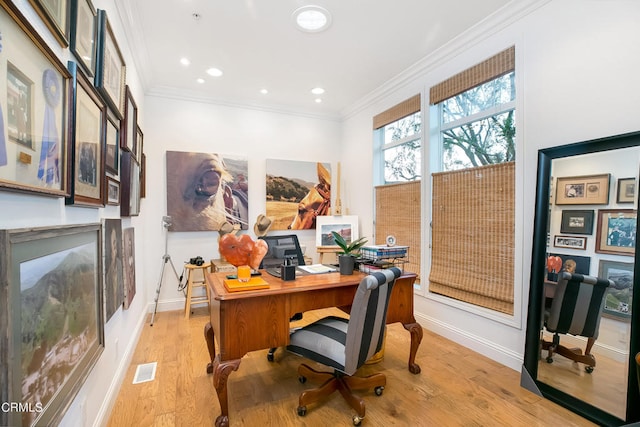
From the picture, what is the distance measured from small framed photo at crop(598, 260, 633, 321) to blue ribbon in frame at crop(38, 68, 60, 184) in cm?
292

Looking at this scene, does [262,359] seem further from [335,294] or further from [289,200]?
[289,200]

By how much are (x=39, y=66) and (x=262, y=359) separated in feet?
8.19

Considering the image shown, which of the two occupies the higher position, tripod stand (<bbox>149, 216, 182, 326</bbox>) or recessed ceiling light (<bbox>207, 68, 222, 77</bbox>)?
recessed ceiling light (<bbox>207, 68, 222, 77</bbox>)

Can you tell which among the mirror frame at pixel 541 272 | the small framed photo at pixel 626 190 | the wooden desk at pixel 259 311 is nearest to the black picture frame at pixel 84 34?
the wooden desk at pixel 259 311

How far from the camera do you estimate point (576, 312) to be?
1.99 meters

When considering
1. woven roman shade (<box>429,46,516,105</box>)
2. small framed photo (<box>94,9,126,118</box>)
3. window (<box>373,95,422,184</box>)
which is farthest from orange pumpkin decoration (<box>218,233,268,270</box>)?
woven roman shade (<box>429,46,516,105</box>)

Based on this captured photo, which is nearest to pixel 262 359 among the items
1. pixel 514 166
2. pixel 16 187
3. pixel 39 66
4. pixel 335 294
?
pixel 335 294

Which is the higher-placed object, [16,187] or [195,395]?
[16,187]

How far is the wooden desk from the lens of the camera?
1.72 m

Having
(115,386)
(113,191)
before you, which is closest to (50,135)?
(113,191)

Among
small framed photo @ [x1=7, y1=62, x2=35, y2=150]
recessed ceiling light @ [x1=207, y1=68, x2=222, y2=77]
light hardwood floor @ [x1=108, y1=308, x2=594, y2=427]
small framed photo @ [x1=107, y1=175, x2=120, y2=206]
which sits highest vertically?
recessed ceiling light @ [x1=207, y1=68, x2=222, y2=77]

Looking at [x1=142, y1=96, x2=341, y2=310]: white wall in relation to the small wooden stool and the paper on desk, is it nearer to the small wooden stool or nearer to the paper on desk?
the small wooden stool

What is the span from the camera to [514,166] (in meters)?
2.46

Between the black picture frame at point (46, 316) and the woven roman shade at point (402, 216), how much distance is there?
115 inches
